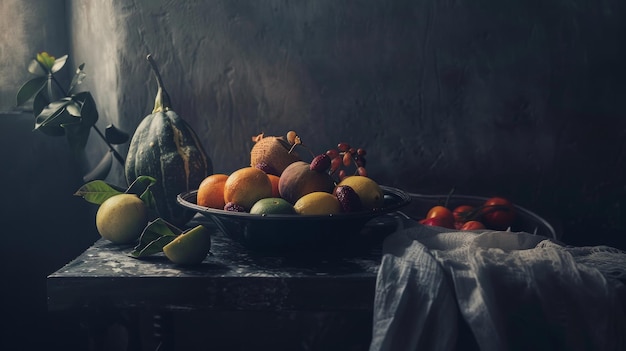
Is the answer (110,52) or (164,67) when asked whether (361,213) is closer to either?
(164,67)

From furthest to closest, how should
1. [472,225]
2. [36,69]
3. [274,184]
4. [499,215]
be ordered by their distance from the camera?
[36,69] < [499,215] < [472,225] < [274,184]

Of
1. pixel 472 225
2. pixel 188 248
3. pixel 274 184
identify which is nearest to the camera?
pixel 188 248

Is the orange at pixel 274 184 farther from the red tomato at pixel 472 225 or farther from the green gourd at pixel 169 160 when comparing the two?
the red tomato at pixel 472 225

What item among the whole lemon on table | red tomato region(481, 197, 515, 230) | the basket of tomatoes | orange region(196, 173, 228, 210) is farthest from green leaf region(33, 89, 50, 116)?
red tomato region(481, 197, 515, 230)

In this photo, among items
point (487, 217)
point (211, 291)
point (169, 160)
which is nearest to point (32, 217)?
point (169, 160)

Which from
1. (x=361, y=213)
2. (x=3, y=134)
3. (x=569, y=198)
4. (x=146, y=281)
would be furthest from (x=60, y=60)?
(x=569, y=198)

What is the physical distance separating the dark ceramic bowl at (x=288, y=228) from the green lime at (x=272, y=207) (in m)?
0.02

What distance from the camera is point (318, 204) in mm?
1235

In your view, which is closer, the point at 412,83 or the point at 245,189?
the point at 245,189

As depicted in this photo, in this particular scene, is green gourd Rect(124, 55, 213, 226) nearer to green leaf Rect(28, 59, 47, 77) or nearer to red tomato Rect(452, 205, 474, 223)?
green leaf Rect(28, 59, 47, 77)

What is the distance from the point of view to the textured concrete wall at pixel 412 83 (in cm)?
175

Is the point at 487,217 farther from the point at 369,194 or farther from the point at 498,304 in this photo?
the point at 498,304

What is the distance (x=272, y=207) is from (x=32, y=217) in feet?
3.09

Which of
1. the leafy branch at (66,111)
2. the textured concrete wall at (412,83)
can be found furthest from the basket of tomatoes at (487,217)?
the leafy branch at (66,111)
